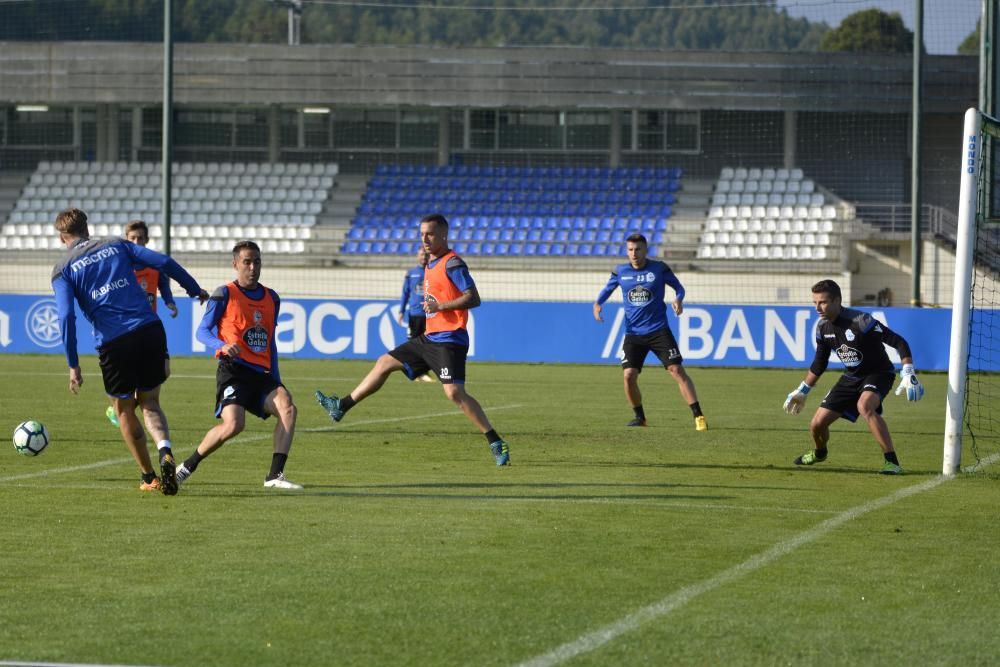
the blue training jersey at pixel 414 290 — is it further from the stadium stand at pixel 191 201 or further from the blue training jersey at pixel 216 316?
the stadium stand at pixel 191 201

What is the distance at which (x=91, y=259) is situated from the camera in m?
9.98

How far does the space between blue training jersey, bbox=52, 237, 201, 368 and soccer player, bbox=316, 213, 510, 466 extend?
242cm

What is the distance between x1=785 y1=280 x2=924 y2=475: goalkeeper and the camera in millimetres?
11953

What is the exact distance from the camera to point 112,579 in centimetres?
715

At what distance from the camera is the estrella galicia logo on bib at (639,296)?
54.2 feet

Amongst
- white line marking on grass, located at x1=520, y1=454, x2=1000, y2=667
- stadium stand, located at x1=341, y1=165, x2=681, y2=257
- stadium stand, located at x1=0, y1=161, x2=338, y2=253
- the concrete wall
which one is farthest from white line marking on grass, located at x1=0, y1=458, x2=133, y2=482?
the concrete wall

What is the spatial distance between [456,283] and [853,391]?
3.37 metres

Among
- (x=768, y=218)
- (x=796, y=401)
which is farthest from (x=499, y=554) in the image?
(x=768, y=218)

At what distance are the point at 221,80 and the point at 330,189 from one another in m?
4.32

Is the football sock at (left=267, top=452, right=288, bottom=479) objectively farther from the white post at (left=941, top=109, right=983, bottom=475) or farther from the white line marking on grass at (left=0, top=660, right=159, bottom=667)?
the white post at (left=941, top=109, right=983, bottom=475)

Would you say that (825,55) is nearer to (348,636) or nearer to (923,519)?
(923,519)

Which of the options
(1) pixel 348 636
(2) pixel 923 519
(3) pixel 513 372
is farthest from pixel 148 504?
(3) pixel 513 372

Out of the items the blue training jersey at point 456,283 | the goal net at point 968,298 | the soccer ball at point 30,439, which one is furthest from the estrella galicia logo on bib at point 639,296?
the soccer ball at point 30,439

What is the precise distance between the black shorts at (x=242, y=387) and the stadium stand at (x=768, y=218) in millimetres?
26975
